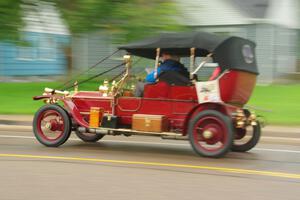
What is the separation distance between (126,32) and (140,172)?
9579mm

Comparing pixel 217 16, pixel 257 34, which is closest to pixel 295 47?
pixel 257 34

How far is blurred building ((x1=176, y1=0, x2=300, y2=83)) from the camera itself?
920 inches

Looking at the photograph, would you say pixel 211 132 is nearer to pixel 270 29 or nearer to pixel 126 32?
pixel 126 32

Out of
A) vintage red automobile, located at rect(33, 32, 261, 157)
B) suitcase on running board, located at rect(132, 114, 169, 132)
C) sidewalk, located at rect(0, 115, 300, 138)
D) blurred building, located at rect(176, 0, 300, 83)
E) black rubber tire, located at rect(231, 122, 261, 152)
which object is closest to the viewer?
vintage red automobile, located at rect(33, 32, 261, 157)

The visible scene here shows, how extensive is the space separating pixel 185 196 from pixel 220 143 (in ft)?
10.3

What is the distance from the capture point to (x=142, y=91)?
9.84 metres

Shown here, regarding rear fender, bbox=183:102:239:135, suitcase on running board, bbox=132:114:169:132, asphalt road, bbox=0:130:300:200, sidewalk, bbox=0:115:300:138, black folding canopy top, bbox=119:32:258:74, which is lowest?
asphalt road, bbox=0:130:300:200

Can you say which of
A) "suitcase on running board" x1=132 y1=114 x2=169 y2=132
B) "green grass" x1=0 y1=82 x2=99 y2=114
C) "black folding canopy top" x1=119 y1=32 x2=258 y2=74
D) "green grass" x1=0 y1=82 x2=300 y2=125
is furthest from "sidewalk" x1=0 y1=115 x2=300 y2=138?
"suitcase on running board" x1=132 y1=114 x2=169 y2=132

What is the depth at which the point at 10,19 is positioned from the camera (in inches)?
683

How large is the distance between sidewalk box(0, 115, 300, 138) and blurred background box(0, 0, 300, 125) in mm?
559

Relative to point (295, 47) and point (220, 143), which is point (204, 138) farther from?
point (295, 47)

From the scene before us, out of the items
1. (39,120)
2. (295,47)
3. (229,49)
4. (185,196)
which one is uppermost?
(295,47)

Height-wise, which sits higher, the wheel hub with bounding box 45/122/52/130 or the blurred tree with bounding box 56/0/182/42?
the blurred tree with bounding box 56/0/182/42

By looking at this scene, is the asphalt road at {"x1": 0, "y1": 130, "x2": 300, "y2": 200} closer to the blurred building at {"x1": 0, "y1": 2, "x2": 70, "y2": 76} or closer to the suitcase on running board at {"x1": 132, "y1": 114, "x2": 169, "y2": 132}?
the suitcase on running board at {"x1": 132, "y1": 114, "x2": 169, "y2": 132}
